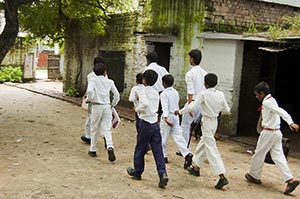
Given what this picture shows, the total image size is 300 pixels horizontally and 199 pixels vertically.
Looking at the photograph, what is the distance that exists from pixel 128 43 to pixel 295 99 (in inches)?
215

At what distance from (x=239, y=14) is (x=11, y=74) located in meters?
13.7

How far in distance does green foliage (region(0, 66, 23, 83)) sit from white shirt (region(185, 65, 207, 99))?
15670 mm

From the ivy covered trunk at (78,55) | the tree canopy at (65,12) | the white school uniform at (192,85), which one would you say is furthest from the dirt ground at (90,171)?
the ivy covered trunk at (78,55)

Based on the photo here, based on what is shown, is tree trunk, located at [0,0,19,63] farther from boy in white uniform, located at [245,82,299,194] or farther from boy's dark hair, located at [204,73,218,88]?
boy in white uniform, located at [245,82,299,194]

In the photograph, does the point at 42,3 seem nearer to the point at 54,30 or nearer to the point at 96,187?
the point at 54,30

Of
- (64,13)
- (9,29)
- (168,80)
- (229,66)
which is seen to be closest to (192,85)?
(168,80)

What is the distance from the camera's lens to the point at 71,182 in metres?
5.29

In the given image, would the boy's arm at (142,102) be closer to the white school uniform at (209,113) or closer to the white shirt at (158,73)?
the white school uniform at (209,113)

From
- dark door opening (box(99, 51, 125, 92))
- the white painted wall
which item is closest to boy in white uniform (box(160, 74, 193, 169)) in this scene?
the white painted wall

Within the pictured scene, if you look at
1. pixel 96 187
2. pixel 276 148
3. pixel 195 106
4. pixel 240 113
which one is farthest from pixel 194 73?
pixel 240 113

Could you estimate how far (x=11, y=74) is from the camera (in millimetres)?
20469

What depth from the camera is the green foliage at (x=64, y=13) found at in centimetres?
1146

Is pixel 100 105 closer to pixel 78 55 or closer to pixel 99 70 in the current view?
pixel 99 70

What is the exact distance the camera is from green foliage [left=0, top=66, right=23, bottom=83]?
2020cm
